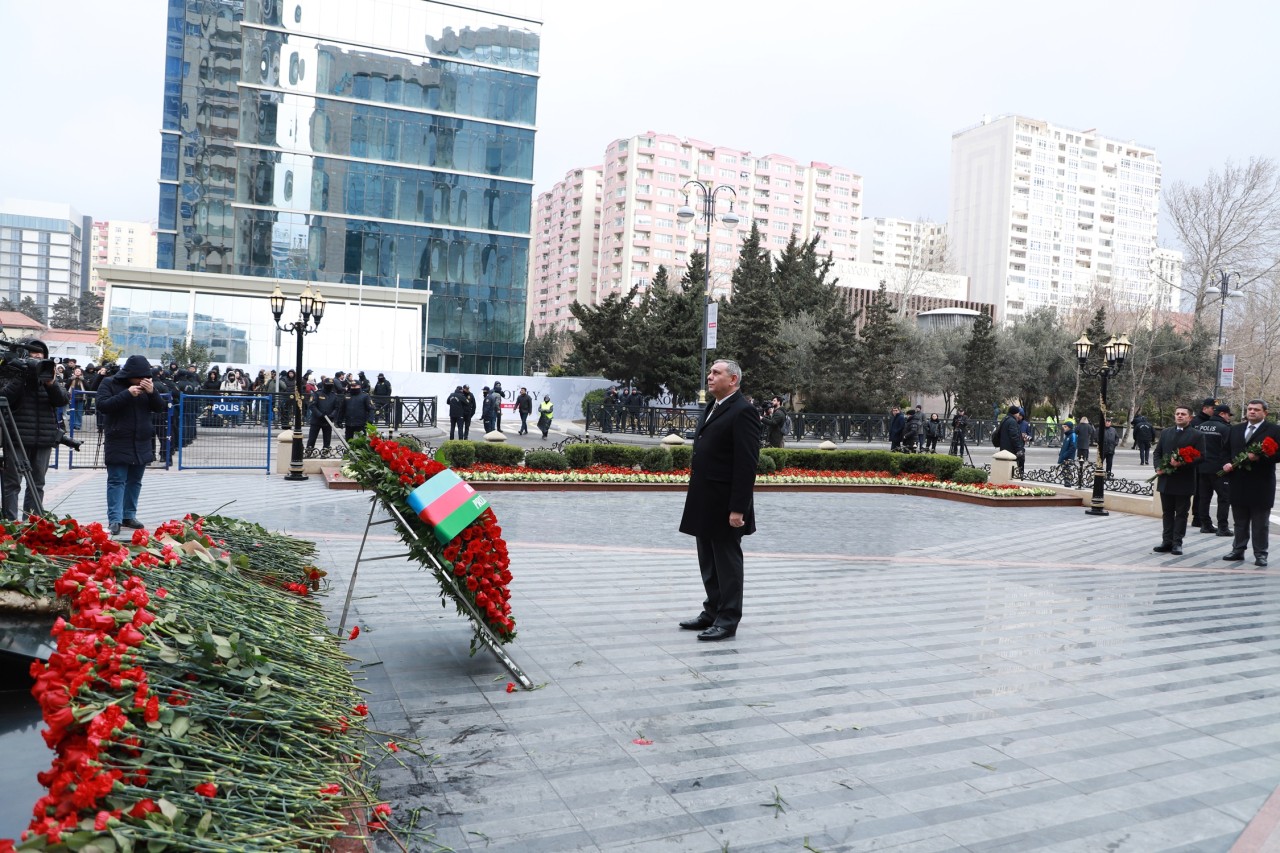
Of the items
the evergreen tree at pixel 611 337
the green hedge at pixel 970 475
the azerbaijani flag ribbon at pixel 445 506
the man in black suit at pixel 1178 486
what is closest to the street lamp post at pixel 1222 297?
the green hedge at pixel 970 475

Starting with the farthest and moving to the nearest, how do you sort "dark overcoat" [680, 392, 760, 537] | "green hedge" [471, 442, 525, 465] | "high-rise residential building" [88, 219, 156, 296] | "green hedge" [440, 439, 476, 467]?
1. "high-rise residential building" [88, 219, 156, 296]
2. "green hedge" [471, 442, 525, 465]
3. "green hedge" [440, 439, 476, 467]
4. "dark overcoat" [680, 392, 760, 537]

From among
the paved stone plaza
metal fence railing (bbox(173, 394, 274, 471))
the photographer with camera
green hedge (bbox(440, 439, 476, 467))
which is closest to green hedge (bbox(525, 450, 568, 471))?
green hedge (bbox(440, 439, 476, 467))

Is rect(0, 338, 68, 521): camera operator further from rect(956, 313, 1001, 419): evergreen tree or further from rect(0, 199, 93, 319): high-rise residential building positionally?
rect(0, 199, 93, 319): high-rise residential building

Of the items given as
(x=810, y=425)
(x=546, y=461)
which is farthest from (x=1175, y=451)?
(x=810, y=425)

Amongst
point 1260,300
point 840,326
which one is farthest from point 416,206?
point 1260,300

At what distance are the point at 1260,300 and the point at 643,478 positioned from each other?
43.7 meters

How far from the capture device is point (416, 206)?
170 ft

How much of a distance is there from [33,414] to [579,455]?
31.2ft

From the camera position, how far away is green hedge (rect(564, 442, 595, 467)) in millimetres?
16906

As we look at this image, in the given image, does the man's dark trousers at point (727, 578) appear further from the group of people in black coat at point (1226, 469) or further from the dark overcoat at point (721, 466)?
the group of people in black coat at point (1226, 469)

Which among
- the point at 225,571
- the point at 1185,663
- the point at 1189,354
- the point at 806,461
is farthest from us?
the point at 1189,354

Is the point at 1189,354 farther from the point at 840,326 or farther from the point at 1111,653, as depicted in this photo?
the point at 1111,653

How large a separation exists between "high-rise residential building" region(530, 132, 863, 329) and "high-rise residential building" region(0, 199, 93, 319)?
8631cm

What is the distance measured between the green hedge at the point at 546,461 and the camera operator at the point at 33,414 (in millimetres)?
8552
